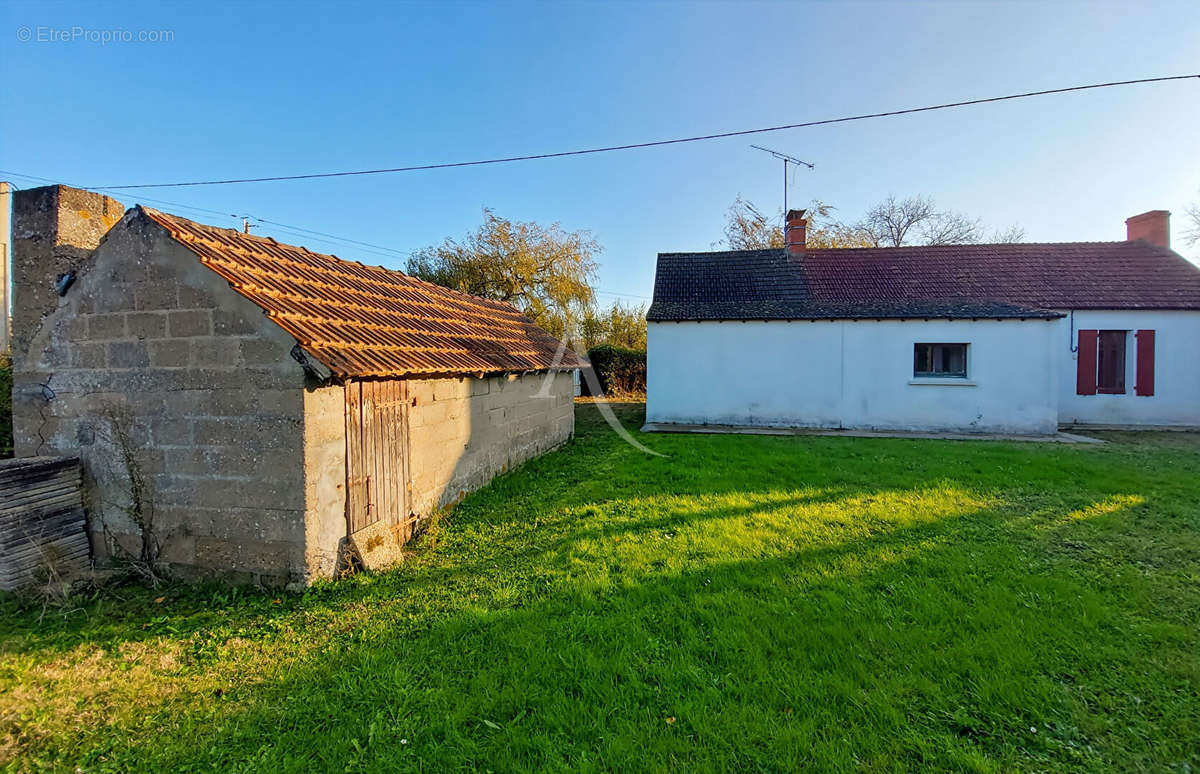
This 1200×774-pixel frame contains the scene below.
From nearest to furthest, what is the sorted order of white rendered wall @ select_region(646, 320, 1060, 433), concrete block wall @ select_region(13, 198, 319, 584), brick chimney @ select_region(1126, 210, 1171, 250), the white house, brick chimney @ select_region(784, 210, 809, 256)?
concrete block wall @ select_region(13, 198, 319, 584) < white rendered wall @ select_region(646, 320, 1060, 433) < the white house < brick chimney @ select_region(1126, 210, 1171, 250) < brick chimney @ select_region(784, 210, 809, 256)

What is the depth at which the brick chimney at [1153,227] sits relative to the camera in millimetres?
15180

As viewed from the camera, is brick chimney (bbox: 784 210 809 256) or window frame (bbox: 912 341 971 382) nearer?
window frame (bbox: 912 341 971 382)

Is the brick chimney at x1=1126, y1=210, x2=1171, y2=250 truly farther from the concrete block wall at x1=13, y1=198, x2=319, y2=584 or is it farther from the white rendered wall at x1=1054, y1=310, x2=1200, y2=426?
the concrete block wall at x1=13, y1=198, x2=319, y2=584

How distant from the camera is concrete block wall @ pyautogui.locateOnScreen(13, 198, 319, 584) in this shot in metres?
3.90

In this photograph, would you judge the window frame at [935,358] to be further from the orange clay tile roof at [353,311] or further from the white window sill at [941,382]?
the orange clay tile roof at [353,311]

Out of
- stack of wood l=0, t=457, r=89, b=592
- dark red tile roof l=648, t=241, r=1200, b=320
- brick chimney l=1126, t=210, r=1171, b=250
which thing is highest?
brick chimney l=1126, t=210, r=1171, b=250

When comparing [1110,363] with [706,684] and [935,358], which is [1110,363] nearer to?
[935,358]

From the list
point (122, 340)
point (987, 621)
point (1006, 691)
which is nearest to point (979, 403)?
point (987, 621)

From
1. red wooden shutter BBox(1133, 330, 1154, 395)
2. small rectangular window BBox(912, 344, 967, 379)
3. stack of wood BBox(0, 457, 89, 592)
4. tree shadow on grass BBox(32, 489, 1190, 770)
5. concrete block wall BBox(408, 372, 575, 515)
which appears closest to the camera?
tree shadow on grass BBox(32, 489, 1190, 770)

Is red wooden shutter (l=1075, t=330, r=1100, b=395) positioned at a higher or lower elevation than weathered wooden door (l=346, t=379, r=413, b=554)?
higher

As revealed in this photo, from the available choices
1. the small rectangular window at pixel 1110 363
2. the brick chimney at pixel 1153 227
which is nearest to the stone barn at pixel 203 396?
A: the small rectangular window at pixel 1110 363

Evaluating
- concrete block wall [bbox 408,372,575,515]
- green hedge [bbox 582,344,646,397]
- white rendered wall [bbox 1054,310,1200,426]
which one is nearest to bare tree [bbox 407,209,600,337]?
green hedge [bbox 582,344,646,397]

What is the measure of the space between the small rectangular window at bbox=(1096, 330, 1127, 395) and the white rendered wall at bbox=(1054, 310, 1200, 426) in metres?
0.15

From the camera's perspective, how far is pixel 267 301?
4.12m
